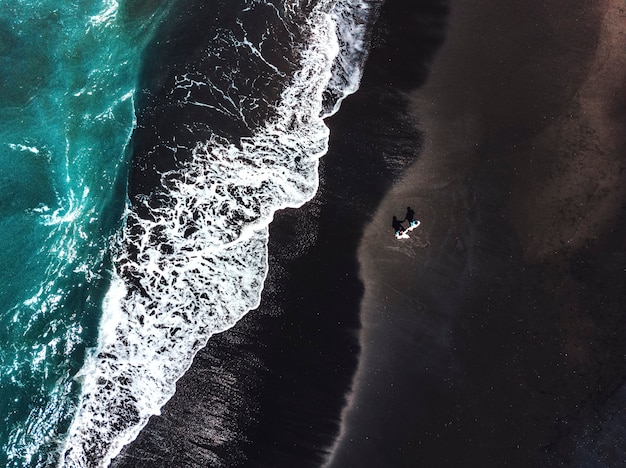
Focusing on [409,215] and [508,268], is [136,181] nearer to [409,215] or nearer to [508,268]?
[409,215]

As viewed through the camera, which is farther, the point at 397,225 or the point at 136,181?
the point at 136,181

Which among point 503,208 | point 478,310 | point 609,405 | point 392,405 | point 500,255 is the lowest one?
point 609,405

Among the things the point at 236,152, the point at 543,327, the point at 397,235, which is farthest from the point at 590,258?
the point at 236,152

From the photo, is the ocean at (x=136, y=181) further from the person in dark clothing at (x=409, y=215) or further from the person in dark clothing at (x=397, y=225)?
the person in dark clothing at (x=409, y=215)

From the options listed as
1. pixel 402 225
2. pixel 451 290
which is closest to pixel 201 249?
pixel 402 225

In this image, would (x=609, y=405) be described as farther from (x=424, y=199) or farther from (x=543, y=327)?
(x=424, y=199)
